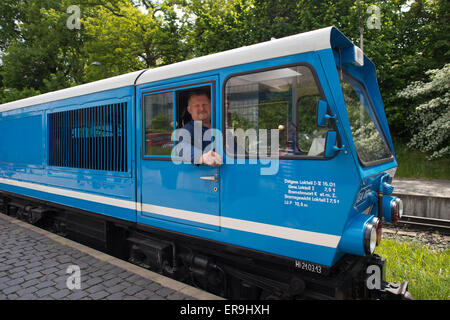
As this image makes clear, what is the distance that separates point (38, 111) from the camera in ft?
22.0

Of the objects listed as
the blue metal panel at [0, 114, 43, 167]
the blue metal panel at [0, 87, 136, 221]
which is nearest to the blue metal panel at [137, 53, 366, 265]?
the blue metal panel at [0, 87, 136, 221]

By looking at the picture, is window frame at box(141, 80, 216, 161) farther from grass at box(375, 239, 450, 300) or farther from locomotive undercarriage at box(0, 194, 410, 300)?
grass at box(375, 239, 450, 300)

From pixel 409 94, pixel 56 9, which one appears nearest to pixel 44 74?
pixel 56 9

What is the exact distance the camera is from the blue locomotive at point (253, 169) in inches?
111

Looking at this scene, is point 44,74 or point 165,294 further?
point 44,74

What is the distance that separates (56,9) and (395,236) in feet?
100

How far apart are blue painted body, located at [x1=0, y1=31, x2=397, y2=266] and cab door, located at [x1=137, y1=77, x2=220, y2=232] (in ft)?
0.04

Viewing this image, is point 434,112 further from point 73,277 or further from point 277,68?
point 73,277

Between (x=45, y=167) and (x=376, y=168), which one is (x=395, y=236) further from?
(x=45, y=167)

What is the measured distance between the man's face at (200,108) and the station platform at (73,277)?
81.4 inches

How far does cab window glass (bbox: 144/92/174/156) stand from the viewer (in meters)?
4.06

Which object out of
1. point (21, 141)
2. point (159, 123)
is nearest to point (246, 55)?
point (159, 123)

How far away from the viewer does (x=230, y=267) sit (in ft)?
12.2

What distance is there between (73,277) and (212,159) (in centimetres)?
259
